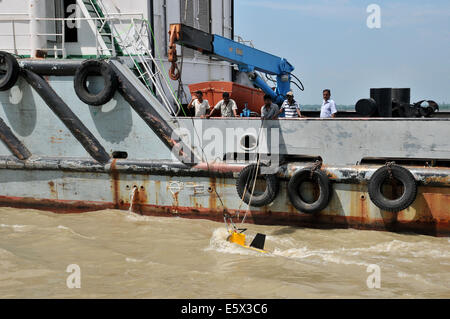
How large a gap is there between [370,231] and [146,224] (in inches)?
125

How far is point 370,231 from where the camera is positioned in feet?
23.5

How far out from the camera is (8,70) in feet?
27.6

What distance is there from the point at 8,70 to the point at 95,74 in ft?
4.77

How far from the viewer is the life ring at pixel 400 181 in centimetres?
677

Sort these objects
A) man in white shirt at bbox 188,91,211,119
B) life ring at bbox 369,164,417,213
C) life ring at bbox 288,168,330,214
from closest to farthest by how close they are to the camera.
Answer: life ring at bbox 369,164,417,213, life ring at bbox 288,168,330,214, man in white shirt at bbox 188,91,211,119

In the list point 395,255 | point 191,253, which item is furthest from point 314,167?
point 191,253

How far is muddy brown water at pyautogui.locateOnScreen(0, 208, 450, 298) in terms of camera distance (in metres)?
5.15

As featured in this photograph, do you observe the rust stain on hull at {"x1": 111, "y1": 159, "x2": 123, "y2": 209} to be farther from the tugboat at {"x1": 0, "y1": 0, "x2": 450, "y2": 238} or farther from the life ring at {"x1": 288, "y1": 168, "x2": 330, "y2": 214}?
the life ring at {"x1": 288, "y1": 168, "x2": 330, "y2": 214}

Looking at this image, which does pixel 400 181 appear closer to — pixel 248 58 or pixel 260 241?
pixel 260 241

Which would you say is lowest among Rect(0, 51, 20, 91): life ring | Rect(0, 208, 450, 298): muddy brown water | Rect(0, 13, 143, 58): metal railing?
Rect(0, 208, 450, 298): muddy brown water

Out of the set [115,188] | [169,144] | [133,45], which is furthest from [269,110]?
[115,188]

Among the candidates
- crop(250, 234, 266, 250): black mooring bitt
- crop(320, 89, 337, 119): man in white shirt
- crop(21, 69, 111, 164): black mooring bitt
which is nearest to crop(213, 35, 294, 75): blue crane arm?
crop(320, 89, 337, 119): man in white shirt

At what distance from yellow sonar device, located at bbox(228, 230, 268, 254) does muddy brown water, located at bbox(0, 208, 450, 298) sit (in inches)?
3.8
